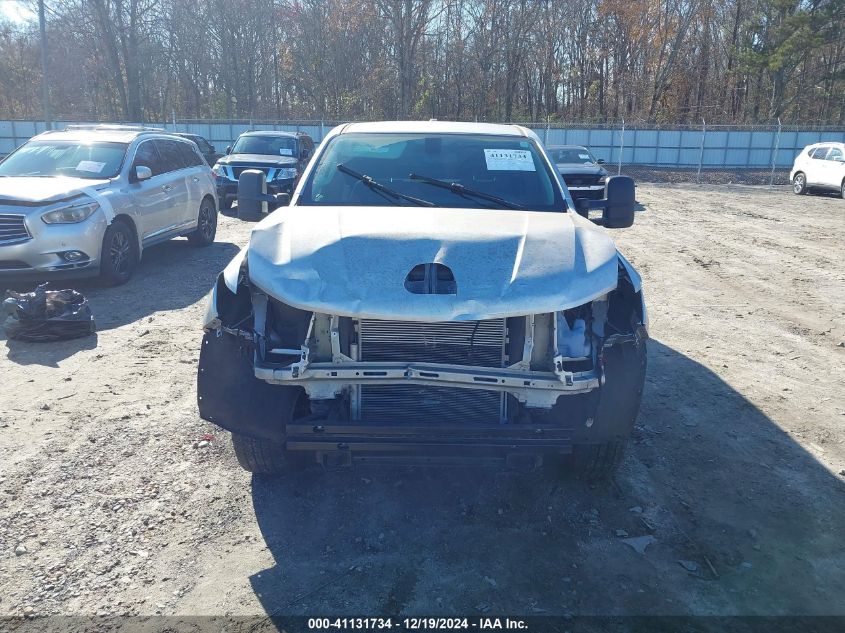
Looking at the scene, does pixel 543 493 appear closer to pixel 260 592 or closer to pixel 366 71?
pixel 260 592

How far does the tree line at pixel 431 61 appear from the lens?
38.4 m

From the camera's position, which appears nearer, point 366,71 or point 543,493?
point 543,493

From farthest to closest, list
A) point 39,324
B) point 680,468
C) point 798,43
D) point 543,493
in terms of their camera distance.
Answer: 1. point 798,43
2. point 39,324
3. point 680,468
4. point 543,493

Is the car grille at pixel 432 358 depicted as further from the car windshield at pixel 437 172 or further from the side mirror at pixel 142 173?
the side mirror at pixel 142 173

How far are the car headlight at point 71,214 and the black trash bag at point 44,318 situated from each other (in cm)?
150

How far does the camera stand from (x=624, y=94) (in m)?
41.2

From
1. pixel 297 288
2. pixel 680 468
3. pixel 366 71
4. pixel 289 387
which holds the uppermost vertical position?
pixel 366 71

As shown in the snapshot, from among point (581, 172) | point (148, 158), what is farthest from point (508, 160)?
point (581, 172)

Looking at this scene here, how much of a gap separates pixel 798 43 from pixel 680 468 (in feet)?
131

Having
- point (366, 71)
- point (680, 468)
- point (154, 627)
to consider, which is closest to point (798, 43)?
point (366, 71)

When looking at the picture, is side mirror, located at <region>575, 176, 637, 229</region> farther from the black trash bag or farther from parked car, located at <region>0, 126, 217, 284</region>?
parked car, located at <region>0, 126, 217, 284</region>

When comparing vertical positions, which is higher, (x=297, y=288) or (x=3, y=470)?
(x=297, y=288)

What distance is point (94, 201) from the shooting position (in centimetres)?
848

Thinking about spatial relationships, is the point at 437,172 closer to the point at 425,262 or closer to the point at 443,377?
the point at 425,262
